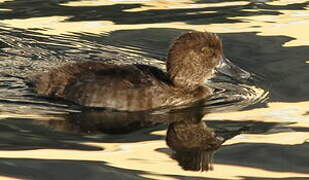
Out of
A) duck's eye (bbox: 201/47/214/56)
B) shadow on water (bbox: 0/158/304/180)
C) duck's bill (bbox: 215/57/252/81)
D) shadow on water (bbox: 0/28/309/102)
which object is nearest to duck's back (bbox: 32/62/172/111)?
duck's eye (bbox: 201/47/214/56)

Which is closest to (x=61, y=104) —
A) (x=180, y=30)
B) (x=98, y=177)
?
(x=98, y=177)

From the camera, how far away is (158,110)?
386 inches

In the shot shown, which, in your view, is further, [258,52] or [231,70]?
[258,52]

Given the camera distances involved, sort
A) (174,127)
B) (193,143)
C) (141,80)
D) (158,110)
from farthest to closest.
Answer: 1. (141,80)
2. (158,110)
3. (174,127)
4. (193,143)

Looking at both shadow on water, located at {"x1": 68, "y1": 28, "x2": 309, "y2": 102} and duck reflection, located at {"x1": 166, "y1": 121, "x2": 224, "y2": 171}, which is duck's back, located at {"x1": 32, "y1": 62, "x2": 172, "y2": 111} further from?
shadow on water, located at {"x1": 68, "y1": 28, "x2": 309, "y2": 102}

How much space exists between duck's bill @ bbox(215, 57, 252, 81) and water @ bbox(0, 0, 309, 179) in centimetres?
16

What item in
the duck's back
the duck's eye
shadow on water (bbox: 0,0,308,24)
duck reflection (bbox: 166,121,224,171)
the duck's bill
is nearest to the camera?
duck reflection (bbox: 166,121,224,171)

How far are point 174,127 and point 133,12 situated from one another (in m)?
5.72

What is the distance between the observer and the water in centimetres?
783

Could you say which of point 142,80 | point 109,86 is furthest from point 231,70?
point 109,86

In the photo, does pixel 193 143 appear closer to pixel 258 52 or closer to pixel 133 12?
pixel 258 52

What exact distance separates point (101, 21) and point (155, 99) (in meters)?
4.30

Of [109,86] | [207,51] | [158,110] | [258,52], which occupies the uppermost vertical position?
[207,51]

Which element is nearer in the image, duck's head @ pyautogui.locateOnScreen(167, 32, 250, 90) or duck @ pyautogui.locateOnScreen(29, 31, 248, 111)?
duck @ pyautogui.locateOnScreen(29, 31, 248, 111)
